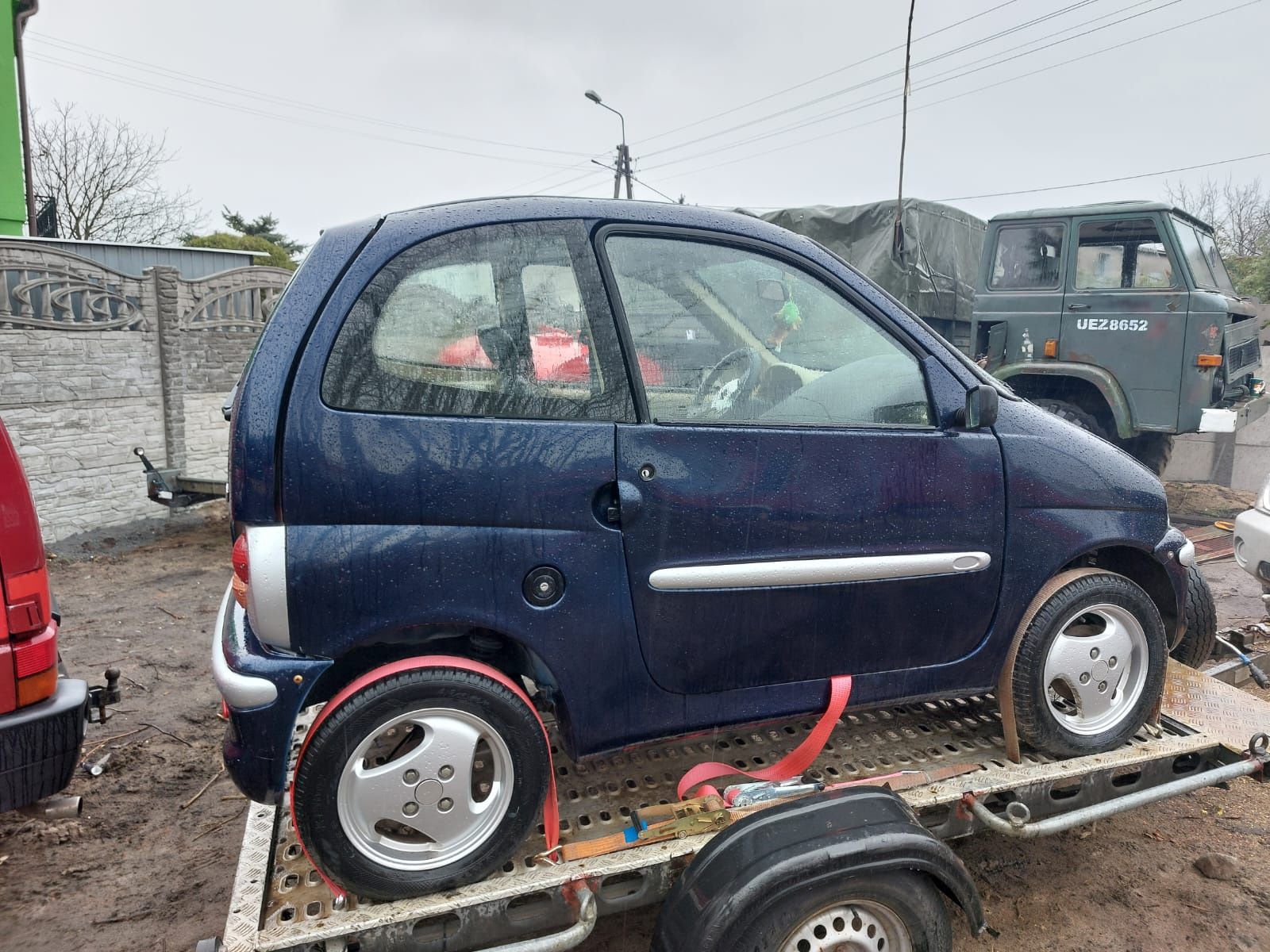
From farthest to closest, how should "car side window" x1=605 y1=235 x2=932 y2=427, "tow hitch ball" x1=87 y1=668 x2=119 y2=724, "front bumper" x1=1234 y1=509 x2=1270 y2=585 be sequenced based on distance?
"front bumper" x1=1234 y1=509 x2=1270 y2=585 → "tow hitch ball" x1=87 y1=668 x2=119 y2=724 → "car side window" x1=605 y1=235 x2=932 y2=427

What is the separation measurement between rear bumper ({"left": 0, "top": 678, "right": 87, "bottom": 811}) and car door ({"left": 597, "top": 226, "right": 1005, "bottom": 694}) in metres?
1.59

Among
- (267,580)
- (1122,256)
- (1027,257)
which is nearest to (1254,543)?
(1122,256)

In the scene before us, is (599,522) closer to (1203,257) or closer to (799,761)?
(799,761)

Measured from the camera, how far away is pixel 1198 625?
353 centimetres

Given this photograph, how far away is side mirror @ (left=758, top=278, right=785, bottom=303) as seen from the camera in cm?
242

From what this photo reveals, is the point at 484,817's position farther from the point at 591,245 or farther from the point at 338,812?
the point at 591,245

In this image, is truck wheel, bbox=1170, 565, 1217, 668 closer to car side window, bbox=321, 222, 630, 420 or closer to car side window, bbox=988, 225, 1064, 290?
car side window, bbox=321, 222, 630, 420

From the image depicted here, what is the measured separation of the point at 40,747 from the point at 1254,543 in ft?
17.3

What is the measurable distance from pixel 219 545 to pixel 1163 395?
333 inches

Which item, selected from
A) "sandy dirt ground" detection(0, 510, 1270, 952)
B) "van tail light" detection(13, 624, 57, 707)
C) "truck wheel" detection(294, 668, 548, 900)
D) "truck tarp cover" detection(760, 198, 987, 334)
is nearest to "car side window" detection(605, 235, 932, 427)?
"truck wheel" detection(294, 668, 548, 900)

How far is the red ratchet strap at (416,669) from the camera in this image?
1.95 metres

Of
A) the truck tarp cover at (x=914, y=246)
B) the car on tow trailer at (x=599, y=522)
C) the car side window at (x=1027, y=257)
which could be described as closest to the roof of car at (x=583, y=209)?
the car on tow trailer at (x=599, y=522)

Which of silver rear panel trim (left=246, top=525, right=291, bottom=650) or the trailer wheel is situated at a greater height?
silver rear panel trim (left=246, top=525, right=291, bottom=650)

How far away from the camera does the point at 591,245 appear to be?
7.28ft
